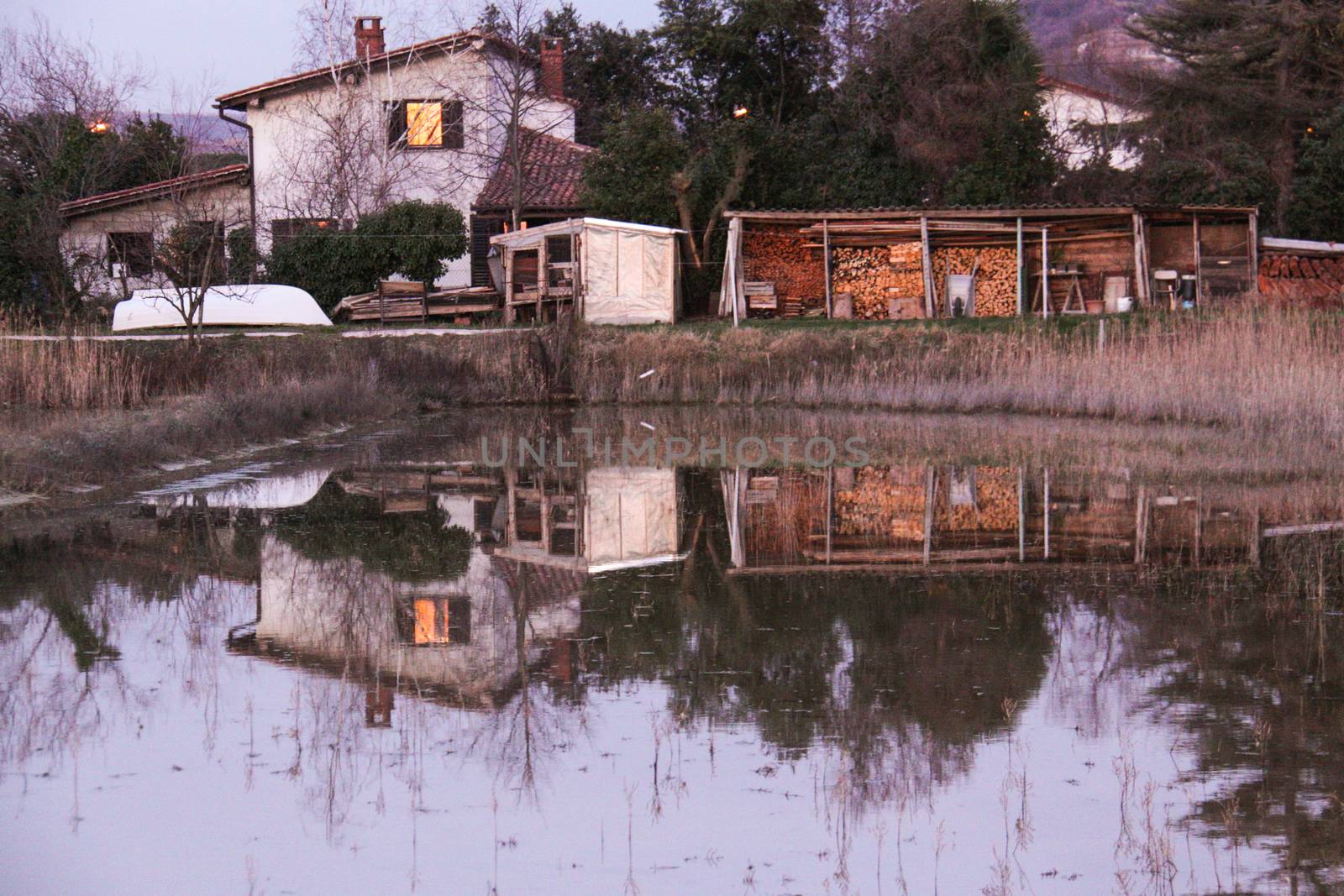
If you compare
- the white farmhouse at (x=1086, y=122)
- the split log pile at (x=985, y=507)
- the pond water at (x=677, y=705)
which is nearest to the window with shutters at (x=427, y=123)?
the white farmhouse at (x=1086, y=122)

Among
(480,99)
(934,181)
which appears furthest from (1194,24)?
(480,99)

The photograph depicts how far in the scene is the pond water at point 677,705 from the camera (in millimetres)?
4789

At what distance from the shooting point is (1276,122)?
35.2 m

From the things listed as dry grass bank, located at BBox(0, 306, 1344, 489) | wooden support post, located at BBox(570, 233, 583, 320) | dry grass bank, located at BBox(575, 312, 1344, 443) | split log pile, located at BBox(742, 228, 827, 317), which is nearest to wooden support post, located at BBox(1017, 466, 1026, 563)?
dry grass bank, located at BBox(0, 306, 1344, 489)

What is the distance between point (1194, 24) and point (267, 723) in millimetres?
36680

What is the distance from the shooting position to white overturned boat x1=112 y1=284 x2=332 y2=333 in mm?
29250

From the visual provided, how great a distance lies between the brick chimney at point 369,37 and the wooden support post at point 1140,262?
20292 millimetres

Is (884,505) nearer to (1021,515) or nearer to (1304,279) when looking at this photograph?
(1021,515)

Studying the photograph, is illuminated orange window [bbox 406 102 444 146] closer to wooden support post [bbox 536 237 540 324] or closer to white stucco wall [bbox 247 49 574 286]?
white stucco wall [bbox 247 49 574 286]

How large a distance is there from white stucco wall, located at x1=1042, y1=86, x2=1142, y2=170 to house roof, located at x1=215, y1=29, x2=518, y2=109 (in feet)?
54.7

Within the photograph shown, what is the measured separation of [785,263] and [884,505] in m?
19.8

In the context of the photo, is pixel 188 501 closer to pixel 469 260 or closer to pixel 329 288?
pixel 329 288

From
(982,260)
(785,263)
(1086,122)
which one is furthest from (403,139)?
(1086,122)

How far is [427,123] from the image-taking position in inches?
1489
